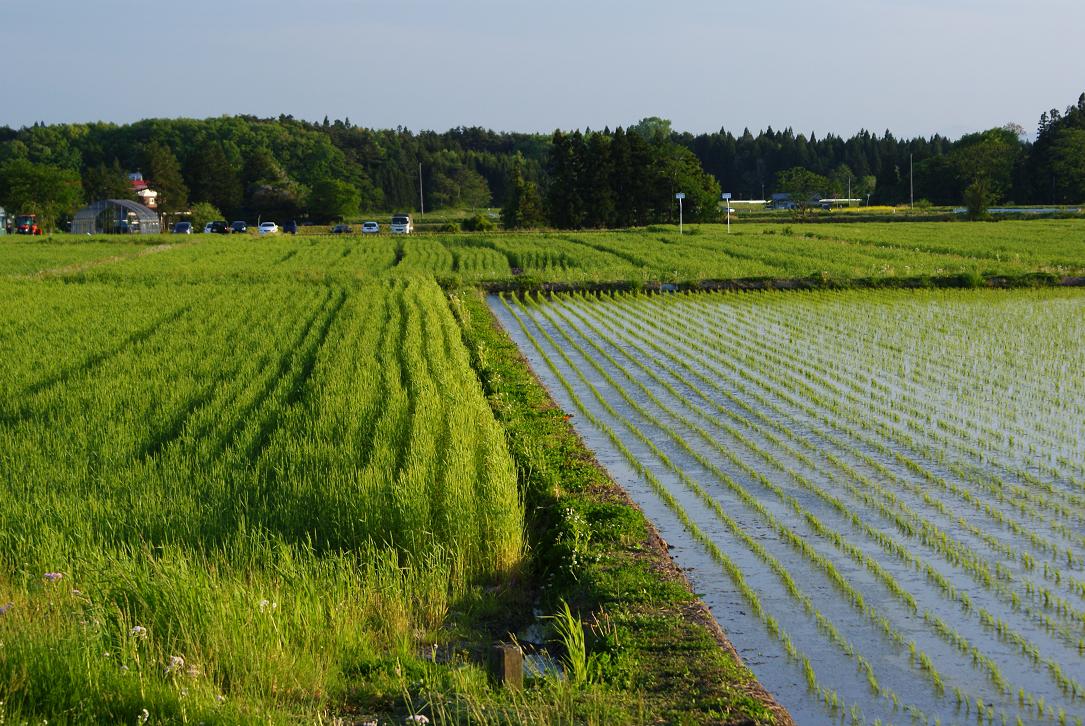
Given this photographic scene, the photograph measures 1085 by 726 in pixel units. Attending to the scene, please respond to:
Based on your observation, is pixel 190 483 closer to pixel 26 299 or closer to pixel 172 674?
pixel 172 674

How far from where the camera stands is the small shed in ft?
223

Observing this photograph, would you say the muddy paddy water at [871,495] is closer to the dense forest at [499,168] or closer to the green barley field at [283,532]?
the green barley field at [283,532]

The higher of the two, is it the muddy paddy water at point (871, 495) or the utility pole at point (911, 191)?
the utility pole at point (911, 191)

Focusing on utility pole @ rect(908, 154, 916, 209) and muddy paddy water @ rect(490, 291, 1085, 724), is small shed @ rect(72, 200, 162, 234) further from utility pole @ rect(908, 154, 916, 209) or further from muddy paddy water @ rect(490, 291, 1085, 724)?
muddy paddy water @ rect(490, 291, 1085, 724)

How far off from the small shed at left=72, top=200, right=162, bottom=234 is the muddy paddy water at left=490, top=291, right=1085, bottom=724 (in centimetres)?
5848

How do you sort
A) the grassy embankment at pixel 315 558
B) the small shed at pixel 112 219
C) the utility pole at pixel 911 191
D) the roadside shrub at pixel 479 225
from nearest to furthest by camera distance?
the grassy embankment at pixel 315 558, the roadside shrub at pixel 479 225, the small shed at pixel 112 219, the utility pole at pixel 911 191

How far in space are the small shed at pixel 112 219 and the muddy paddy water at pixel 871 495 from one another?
5848 cm

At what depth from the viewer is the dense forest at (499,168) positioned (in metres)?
60.4

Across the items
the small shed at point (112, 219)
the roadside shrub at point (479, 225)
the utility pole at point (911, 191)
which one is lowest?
the roadside shrub at point (479, 225)

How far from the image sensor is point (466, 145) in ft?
431

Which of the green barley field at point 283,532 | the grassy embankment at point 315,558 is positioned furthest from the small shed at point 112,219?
the grassy embankment at point 315,558

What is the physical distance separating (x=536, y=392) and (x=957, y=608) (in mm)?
6321

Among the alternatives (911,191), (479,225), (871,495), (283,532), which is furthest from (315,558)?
(911,191)

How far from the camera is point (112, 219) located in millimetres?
68375
